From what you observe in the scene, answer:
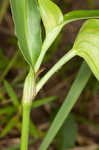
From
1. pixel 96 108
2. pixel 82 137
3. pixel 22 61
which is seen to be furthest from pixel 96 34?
pixel 96 108

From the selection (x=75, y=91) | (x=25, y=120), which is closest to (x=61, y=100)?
(x=75, y=91)

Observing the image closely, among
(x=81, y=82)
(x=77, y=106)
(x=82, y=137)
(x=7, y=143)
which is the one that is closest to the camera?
(x=81, y=82)

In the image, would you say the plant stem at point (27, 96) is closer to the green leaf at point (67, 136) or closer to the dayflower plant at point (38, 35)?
the dayflower plant at point (38, 35)

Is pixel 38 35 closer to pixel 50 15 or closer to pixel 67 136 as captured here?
pixel 50 15

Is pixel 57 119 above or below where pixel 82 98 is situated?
above

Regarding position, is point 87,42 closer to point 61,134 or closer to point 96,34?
point 96,34

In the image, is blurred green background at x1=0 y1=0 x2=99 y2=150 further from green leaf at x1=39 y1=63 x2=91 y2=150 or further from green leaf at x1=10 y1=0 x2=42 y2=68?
green leaf at x1=10 y1=0 x2=42 y2=68

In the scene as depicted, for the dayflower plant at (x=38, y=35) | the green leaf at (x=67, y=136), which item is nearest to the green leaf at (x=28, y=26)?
the dayflower plant at (x=38, y=35)
